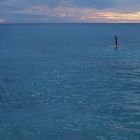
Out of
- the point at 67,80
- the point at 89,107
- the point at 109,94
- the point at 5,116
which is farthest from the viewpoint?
the point at 67,80

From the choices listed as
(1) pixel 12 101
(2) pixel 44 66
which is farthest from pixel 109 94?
(2) pixel 44 66

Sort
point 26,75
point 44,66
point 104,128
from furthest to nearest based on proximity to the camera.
→ point 44,66
point 26,75
point 104,128

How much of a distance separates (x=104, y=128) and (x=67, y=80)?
26.1m

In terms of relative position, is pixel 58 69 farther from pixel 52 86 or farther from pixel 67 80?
pixel 52 86

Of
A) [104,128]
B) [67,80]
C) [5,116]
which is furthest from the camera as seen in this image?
[67,80]

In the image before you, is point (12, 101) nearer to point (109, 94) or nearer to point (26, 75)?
point (109, 94)

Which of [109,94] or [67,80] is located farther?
[67,80]

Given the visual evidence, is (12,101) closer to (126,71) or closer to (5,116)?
(5,116)

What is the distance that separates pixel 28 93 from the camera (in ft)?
178

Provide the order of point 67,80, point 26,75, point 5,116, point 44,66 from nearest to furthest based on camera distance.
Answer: point 5,116, point 67,80, point 26,75, point 44,66

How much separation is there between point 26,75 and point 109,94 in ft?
69.1

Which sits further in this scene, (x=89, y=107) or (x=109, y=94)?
(x=109, y=94)

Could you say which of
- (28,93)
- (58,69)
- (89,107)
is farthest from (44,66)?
(89,107)

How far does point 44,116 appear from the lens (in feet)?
142
